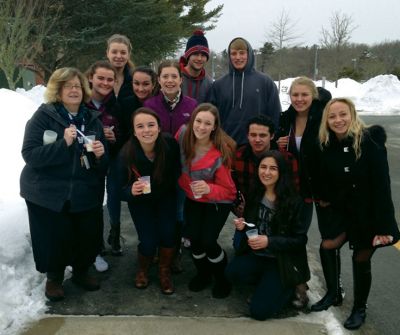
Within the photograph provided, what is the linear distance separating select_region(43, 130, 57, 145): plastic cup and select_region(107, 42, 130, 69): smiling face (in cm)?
130

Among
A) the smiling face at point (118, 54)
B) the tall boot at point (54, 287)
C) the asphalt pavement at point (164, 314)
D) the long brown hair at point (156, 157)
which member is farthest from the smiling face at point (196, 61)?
the tall boot at point (54, 287)

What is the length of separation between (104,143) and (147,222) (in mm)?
810

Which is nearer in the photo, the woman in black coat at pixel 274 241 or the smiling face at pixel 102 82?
the woman in black coat at pixel 274 241

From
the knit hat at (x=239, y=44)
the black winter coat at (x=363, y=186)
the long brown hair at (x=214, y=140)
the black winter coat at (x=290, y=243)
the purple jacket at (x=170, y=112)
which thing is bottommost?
the black winter coat at (x=290, y=243)

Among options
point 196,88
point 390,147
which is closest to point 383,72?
point 390,147

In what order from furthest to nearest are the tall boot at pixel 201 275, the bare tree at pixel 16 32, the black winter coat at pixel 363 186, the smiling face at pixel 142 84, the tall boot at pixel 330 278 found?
the bare tree at pixel 16 32
the smiling face at pixel 142 84
the tall boot at pixel 201 275
the tall boot at pixel 330 278
the black winter coat at pixel 363 186

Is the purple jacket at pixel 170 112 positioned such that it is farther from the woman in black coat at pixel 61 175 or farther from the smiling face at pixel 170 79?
the woman in black coat at pixel 61 175

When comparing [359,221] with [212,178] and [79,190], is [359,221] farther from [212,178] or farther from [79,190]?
[79,190]

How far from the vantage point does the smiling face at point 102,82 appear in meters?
3.85

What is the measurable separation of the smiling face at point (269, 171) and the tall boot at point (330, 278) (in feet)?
2.36

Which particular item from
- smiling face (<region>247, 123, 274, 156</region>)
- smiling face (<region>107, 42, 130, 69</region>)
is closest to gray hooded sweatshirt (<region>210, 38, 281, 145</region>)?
smiling face (<region>247, 123, 274, 156</region>)

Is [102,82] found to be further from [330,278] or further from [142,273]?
[330,278]

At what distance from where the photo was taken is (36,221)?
11.3 ft

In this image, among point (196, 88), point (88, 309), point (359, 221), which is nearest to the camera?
point (359, 221)
